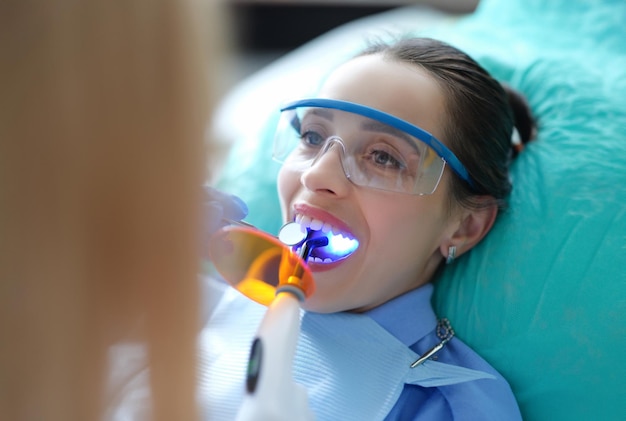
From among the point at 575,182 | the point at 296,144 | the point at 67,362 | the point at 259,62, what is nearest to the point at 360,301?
the point at 296,144

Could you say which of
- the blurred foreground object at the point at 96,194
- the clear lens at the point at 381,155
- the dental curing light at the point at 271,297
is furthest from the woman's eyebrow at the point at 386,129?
the blurred foreground object at the point at 96,194

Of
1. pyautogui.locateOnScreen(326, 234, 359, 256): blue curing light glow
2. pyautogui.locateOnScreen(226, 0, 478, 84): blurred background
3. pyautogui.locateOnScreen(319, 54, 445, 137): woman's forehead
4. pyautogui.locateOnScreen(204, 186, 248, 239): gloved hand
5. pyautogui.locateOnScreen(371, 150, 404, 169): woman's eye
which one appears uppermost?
pyautogui.locateOnScreen(319, 54, 445, 137): woman's forehead

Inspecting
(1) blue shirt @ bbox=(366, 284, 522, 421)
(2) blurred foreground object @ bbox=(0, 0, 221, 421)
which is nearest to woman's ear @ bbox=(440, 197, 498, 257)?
(1) blue shirt @ bbox=(366, 284, 522, 421)

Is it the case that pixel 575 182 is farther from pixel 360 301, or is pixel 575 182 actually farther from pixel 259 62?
pixel 259 62

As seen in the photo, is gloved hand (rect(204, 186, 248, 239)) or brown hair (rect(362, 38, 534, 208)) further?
brown hair (rect(362, 38, 534, 208))

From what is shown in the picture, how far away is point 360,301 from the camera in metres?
1.21

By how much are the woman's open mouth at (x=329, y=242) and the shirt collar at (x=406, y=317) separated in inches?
6.3

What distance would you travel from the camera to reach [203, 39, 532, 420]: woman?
1.15m

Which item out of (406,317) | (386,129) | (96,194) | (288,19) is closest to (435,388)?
(406,317)

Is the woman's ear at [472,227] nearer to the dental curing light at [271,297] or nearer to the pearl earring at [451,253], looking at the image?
the pearl earring at [451,253]

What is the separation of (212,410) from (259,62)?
296cm

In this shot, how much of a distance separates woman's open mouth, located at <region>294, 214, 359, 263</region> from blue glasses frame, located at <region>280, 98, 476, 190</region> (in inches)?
8.2

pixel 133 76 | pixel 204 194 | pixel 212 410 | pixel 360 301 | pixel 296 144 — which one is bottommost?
pixel 212 410

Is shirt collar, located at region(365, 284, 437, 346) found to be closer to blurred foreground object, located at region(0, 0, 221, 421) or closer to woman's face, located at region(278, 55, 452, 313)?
woman's face, located at region(278, 55, 452, 313)
